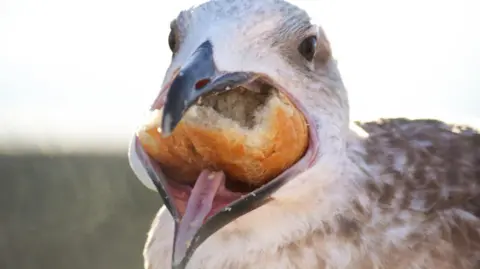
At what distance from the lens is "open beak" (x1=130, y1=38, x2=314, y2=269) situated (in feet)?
3.28

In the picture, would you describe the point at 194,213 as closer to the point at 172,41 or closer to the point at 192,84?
the point at 192,84

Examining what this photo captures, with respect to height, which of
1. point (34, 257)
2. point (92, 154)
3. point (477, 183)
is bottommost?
point (34, 257)

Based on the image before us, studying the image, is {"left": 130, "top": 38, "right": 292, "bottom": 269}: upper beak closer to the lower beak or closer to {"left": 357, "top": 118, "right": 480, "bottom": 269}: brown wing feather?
the lower beak

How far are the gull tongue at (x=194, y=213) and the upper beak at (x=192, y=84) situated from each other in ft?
0.38

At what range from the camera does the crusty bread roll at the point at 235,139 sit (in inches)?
45.5

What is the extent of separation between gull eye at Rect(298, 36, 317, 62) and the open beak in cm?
21

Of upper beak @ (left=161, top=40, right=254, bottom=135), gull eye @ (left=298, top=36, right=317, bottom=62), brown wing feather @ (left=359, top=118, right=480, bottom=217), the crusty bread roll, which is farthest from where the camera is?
brown wing feather @ (left=359, top=118, right=480, bottom=217)

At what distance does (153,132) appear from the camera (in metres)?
1.19

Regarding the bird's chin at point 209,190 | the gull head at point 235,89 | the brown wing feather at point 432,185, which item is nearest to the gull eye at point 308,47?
the gull head at point 235,89

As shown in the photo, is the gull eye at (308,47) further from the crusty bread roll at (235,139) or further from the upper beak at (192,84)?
the upper beak at (192,84)

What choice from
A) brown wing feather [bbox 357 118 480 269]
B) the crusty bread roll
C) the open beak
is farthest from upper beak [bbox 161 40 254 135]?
brown wing feather [bbox 357 118 480 269]

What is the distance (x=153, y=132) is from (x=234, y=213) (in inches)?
7.6

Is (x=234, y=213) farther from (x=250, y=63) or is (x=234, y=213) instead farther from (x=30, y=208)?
(x=30, y=208)

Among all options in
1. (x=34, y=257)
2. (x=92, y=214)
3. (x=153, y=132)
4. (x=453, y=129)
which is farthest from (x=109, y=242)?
(x=153, y=132)
